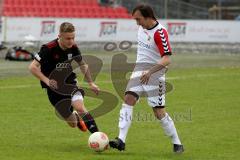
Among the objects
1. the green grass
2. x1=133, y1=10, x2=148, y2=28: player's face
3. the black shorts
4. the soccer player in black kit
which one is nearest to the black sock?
the soccer player in black kit

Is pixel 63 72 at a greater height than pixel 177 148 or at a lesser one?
greater

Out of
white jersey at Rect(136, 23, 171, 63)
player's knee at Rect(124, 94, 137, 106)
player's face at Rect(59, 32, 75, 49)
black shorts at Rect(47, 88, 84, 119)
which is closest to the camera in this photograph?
white jersey at Rect(136, 23, 171, 63)

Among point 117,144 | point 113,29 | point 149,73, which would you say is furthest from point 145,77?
point 113,29

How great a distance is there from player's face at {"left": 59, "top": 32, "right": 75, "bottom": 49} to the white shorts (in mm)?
1072

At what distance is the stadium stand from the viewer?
35750 mm

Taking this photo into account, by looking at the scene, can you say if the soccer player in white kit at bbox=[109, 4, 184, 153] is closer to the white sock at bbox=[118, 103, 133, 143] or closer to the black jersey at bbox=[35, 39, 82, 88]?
the white sock at bbox=[118, 103, 133, 143]

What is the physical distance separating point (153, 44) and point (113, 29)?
24837mm

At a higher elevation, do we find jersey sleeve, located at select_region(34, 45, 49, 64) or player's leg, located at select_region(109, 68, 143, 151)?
jersey sleeve, located at select_region(34, 45, 49, 64)

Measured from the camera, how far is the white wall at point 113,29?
32.0 m

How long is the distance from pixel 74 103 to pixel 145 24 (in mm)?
A: 1712

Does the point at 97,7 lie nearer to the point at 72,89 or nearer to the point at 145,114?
the point at 145,114

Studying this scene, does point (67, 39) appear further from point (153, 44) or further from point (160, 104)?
point (160, 104)

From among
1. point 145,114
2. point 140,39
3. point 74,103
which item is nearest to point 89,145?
point 74,103

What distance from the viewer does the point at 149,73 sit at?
962cm
